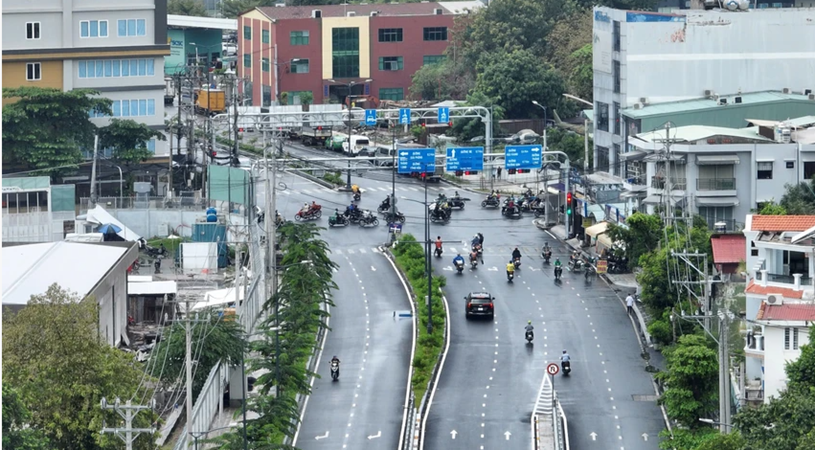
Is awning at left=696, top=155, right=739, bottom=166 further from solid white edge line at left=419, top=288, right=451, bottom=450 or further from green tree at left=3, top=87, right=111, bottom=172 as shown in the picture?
green tree at left=3, top=87, right=111, bottom=172

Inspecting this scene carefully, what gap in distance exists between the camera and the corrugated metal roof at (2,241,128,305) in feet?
227

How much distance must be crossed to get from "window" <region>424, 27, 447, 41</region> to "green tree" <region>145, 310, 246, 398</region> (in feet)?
299

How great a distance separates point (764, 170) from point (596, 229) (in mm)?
10099

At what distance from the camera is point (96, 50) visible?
113 m

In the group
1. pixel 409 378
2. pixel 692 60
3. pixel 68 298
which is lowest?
pixel 409 378

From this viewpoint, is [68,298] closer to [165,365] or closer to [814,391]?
[165,365]

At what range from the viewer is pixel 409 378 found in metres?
69.0

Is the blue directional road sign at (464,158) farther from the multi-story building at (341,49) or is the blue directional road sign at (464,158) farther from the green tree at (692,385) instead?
the multi-story building at (341,49)

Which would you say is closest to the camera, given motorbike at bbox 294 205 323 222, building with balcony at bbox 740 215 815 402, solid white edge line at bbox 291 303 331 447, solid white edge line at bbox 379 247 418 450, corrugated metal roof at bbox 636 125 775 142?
building with balcony at bbox 740 215 815 402

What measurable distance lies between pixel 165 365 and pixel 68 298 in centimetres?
708

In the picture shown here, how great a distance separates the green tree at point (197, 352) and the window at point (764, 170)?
36.5m

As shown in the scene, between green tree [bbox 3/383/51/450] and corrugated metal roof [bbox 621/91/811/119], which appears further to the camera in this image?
corrugated metal roof [bbox 621/91/811/119]

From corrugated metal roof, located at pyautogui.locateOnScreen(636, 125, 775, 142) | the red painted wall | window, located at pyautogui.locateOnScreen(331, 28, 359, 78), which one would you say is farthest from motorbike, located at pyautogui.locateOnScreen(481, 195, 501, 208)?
window, located at pyautogui.locateOnScreen(331, 28, 359, 78)

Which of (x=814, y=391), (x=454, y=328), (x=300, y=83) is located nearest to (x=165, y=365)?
(x=454, y=328)
